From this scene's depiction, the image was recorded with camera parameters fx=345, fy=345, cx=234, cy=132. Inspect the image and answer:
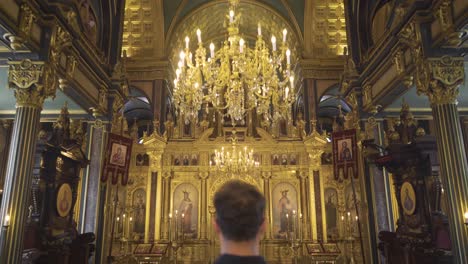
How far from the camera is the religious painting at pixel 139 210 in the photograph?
15.3m

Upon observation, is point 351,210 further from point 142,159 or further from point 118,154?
point 118,154

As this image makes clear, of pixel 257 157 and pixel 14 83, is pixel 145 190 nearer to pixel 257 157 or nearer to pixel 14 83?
pixel 257 157

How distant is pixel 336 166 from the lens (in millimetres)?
10680

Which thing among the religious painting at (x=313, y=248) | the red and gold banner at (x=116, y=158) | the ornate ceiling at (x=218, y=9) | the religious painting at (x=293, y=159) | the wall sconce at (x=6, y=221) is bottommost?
the religious painting at (x=313, y=248)

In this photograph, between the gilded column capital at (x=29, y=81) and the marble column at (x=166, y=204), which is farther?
the marble column at (x=166, y=204)

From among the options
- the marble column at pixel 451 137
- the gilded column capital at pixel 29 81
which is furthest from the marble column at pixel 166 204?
the marble column at pixel 451 137

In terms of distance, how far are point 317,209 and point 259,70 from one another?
8.36 meters

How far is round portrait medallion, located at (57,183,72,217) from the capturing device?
8.77m

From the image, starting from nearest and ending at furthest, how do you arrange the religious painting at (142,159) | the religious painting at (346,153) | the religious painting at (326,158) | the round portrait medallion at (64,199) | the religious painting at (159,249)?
the round portrait medallion at (64,199) < the religious painting at (346,153) < the religious painting at (159,249) < the religious painting at (326,158) < the religious painting at (142,159)

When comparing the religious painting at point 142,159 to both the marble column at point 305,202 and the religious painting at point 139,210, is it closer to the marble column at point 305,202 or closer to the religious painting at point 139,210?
the religious painting at point 139,210

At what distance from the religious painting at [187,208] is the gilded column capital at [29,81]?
9148mm

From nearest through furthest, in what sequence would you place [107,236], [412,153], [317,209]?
[412,153], [107,236], [317,209]

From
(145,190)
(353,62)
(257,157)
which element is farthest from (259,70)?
(145,190)

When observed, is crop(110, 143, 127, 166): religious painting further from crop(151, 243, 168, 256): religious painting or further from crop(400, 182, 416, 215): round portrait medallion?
crop(400, 182, 416, 215): round portrait medallion
